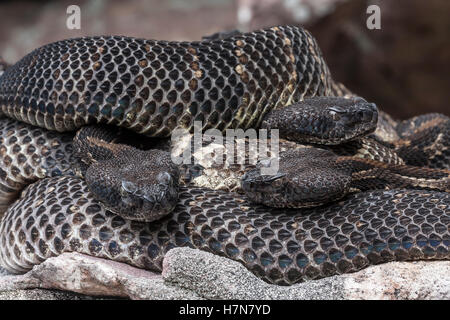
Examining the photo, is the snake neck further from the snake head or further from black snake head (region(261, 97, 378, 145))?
the snake head

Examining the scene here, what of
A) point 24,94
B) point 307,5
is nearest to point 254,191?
point 24,94

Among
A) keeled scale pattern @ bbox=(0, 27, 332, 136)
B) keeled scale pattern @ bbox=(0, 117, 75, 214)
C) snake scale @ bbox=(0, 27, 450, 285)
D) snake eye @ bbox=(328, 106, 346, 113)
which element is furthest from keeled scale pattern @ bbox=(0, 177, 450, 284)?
snake eye @ bbox=(328, 106, 346, 113)

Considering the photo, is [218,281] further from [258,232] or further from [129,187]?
[129,187]

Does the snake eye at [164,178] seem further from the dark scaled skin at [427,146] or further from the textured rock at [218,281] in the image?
the dark scaled skin at [427,146]
